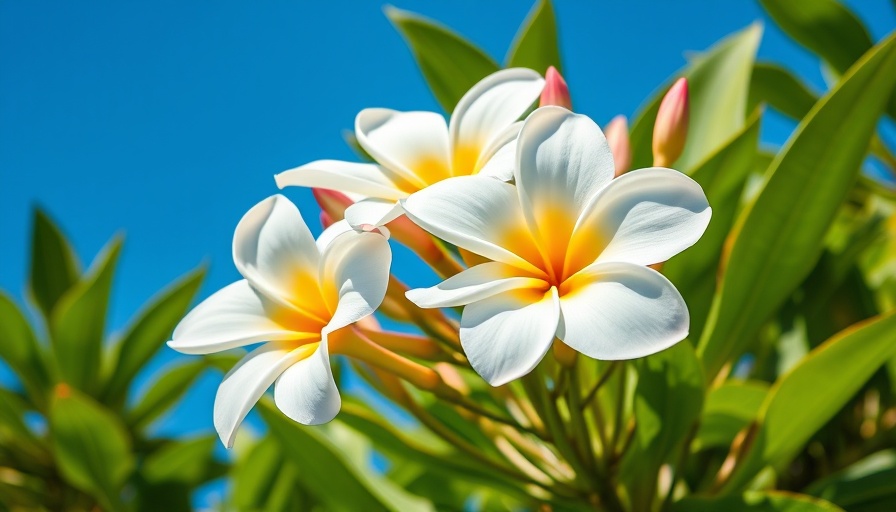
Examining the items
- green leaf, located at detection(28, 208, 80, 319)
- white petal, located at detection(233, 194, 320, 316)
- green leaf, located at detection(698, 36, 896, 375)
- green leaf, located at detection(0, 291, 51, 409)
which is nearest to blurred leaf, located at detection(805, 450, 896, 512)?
green leaf, located at detection(698, 36, 896, 375)

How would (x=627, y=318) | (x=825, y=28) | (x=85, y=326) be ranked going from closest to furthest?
(x=627, y=318), (x=825, y=28), (x=85, y=326)

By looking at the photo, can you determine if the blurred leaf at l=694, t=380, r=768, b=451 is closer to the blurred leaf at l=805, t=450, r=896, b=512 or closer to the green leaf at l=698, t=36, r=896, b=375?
the green leaf at l=698, t=36, r=896, b=375

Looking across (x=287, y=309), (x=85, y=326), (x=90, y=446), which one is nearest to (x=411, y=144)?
(x=287, y=309)

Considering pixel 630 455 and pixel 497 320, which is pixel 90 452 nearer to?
pixel 630 455

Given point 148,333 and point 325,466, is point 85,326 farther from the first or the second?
point 325,466

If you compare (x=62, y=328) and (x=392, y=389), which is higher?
(x=62, y=328)

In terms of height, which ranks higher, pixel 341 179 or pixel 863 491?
pixel 341 179

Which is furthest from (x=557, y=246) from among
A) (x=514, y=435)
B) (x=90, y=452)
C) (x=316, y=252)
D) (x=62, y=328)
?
(x=62, y=328)
